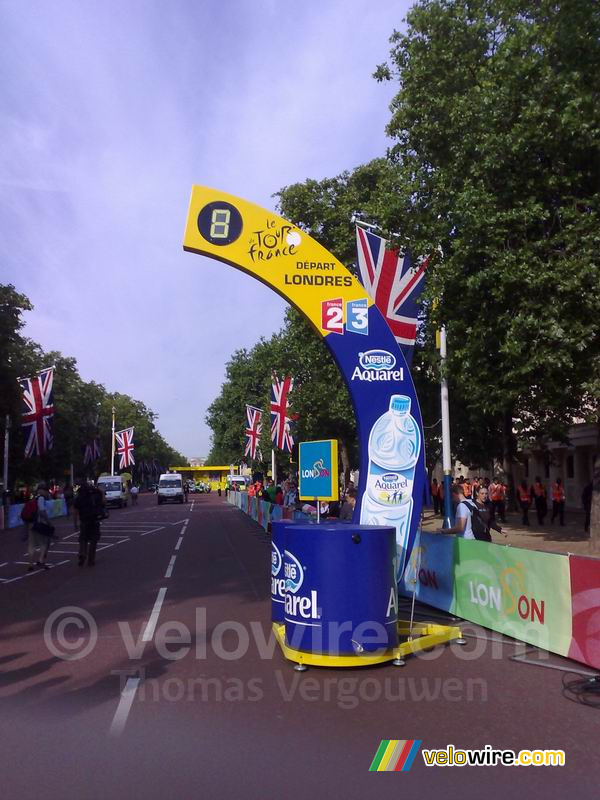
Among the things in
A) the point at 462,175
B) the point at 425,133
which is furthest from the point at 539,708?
the point at 425,133

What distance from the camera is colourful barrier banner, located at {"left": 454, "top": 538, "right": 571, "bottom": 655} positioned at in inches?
321

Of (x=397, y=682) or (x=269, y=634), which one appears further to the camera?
(x=269, y=634)

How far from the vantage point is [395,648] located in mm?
7887

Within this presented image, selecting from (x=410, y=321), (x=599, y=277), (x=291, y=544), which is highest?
(x=599, y=277)

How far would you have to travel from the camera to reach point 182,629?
9.76 meters

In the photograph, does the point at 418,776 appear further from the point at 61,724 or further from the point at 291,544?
the point at 291,544

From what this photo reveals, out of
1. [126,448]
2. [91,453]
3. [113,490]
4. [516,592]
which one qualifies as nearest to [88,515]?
[516,592]

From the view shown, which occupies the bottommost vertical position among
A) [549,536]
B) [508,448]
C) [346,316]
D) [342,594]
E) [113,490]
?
[549,536]

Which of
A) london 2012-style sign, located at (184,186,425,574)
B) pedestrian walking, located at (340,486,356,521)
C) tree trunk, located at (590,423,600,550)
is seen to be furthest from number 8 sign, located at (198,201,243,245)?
tree trunk, located at (590,423,600,550)

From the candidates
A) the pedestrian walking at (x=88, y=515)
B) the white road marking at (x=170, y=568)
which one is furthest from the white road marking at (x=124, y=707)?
the pedestrian walking at (x=88, y=515)

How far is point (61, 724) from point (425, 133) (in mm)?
15444

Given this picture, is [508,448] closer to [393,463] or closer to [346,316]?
[393,463]

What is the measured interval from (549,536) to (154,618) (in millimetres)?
16452

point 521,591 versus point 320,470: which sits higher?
point 320,470
